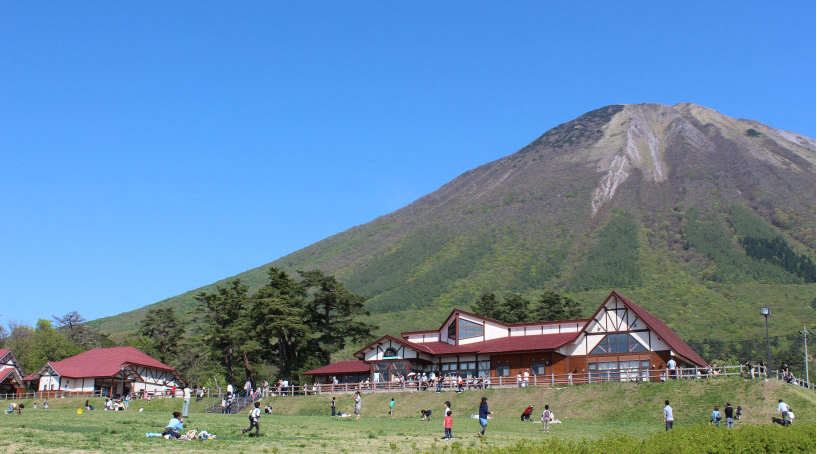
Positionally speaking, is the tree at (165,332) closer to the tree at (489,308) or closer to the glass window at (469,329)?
the tree at (489,308)

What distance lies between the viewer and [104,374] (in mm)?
59875

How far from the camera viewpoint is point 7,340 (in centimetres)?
8931

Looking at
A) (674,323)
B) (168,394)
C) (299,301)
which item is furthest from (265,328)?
(674,323)

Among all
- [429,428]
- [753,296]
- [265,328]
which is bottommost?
[429,428]

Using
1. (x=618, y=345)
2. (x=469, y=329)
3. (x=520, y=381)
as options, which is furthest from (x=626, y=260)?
(x=520, y=381)

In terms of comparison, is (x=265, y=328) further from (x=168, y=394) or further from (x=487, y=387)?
(x=487, y=387)

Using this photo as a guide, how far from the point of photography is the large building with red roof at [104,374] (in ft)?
198

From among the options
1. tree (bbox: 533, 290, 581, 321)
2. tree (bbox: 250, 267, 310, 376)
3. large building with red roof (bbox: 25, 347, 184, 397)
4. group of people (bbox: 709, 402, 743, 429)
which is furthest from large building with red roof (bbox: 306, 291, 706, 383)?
tree (bbox: 533, 290, 581, 321)

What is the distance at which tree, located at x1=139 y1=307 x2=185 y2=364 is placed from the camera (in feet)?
265

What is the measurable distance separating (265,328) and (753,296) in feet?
291

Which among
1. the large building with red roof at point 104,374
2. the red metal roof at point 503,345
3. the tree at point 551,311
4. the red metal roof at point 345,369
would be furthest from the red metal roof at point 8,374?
the tree at point 551,311

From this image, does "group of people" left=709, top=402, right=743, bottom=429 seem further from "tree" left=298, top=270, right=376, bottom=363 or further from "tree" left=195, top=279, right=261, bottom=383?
"tree" left=195, top=279, right=261, bottom=383

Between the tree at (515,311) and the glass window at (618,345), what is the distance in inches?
1039

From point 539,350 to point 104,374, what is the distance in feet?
116
